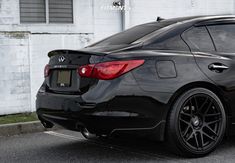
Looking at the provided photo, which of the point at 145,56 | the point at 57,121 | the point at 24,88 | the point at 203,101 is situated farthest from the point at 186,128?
the point at 24,88

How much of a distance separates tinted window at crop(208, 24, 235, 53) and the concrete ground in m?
1.20

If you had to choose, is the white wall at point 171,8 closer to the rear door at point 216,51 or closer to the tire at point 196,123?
the rear door at point 216,51

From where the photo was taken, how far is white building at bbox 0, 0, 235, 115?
29.0 ft

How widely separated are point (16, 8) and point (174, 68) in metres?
4.53

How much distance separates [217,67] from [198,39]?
41 centimetres

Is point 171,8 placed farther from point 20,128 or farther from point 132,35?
point 132,35

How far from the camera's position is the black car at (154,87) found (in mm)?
5074

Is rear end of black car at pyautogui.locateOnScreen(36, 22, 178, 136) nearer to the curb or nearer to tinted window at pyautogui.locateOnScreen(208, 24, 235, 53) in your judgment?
tinted window at pyautogui.locateOnScreen(208, 24, 235, 53)

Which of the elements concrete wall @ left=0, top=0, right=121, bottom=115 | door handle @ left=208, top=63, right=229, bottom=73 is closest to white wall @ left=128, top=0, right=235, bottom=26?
concrete wall @ left=0, top=0, right=121, bottom=115

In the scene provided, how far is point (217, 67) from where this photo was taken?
5.54m

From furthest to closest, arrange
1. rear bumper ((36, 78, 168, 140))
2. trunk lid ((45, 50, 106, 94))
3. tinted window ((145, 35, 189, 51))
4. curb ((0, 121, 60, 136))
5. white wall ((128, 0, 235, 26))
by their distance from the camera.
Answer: white wall ((128, 0, 235, 26)), curb ((0, 121, 60, 136)), tinted window ((145, 35, 189, 51)), trunk lid ((45, 50, 106, 94)), rear bumper ((36, 78, 168, 140))

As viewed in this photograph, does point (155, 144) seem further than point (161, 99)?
Yes

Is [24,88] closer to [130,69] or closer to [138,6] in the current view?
[138,6]

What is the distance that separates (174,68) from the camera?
5301mm
